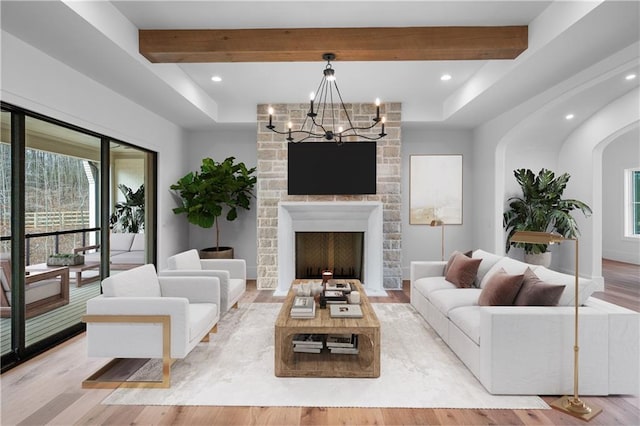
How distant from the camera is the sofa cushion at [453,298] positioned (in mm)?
3124

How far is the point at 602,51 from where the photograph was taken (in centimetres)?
304

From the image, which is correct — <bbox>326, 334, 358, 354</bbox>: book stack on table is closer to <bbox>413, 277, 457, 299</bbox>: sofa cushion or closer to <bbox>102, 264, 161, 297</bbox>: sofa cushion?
<bbox>413, 277, 457, 299</bbox>: sofa cushion

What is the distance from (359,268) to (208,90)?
139 inches

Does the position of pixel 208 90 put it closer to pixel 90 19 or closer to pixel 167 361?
pixel 90 19

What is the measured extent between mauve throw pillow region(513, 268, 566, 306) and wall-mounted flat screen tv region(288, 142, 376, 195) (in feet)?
9.72

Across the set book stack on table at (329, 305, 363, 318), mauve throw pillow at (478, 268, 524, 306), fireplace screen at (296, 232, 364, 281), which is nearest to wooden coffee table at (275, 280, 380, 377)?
book stack on table at (329, 305, 363, 318)

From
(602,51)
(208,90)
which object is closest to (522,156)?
(602,51)

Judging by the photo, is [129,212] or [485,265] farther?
[129,212]

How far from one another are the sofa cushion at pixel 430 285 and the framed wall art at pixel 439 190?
84.9 inches

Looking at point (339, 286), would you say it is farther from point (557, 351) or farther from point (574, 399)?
point (574, 399)

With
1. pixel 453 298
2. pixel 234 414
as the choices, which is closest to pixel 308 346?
pixel 234 414

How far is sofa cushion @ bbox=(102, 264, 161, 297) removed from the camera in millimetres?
2615

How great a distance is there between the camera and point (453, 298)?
10.6 ft

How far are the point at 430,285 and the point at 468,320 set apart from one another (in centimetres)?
113
